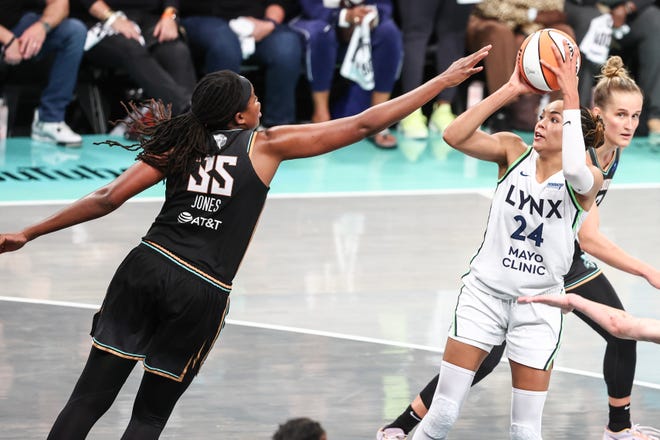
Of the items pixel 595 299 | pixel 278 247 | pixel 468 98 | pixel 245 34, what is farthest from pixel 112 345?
pixel 468 98

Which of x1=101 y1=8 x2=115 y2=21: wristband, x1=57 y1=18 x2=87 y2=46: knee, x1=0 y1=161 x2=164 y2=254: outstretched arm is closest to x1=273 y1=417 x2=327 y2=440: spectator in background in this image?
x1=0 y1=161 x2=164 y2=254: outstretched arm

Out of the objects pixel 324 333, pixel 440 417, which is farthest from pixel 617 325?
pixel 324 333

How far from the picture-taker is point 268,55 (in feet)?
37.8

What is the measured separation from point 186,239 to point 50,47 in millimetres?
6915

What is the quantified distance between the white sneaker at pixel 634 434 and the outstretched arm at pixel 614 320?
A: 5.98ft

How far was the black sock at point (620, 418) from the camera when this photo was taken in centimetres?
549

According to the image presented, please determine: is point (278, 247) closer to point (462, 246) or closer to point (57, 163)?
point (462, 246)

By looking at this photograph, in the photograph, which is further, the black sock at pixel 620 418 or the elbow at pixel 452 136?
the black sock at pixel 620 418

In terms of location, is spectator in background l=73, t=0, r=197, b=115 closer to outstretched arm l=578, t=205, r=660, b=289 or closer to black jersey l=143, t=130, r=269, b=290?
outstretched arm l=578, t=205, r=660, b=289

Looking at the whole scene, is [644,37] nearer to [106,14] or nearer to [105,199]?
[106,14]

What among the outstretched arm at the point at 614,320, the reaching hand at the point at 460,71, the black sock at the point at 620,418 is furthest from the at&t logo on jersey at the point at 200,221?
the black sock at the point at 620,418

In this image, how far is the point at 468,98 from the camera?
41.8 ft

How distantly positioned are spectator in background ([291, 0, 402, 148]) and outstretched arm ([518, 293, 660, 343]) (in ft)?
26.0

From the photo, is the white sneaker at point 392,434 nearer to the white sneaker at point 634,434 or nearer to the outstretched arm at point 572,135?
the white sneaker at point 634,434
